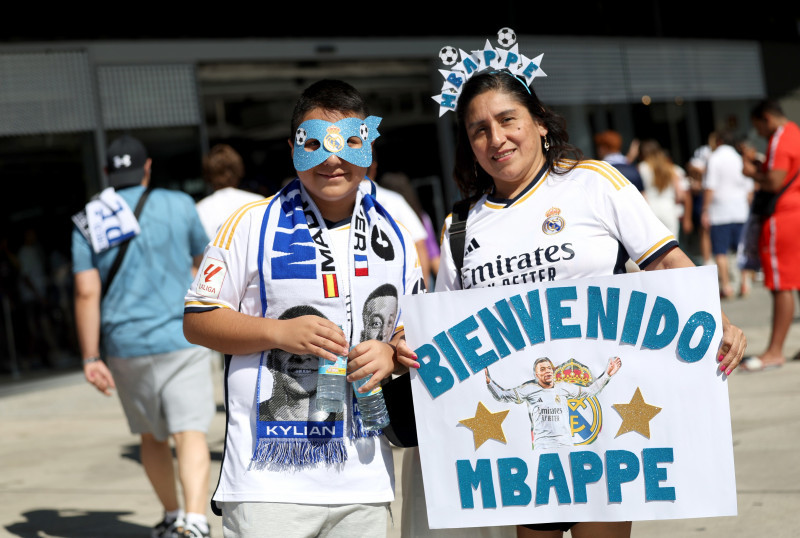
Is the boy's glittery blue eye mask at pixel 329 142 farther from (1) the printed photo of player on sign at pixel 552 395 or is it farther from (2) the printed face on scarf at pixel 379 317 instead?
(1) the printed photo of player on sign at pixel 552 395

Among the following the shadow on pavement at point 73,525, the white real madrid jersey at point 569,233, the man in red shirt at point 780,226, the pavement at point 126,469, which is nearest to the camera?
the white real madrid jersey at point 569,233

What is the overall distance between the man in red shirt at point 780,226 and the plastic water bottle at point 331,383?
554 centimetres

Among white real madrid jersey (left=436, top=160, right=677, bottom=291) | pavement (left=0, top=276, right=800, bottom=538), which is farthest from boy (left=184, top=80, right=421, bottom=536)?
pavement (left=0, top=276, right=800, bottom=538)

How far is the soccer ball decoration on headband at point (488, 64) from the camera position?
2.99 meters

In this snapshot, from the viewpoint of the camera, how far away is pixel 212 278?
8.95 ft

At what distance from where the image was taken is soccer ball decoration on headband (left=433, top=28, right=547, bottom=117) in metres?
2.99

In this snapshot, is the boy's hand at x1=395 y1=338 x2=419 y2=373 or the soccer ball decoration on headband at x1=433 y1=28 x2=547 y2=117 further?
the soccer ball decoration on headband at x1=433 y1=28 x2=547 y2=117

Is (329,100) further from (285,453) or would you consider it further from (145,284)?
(145,284)

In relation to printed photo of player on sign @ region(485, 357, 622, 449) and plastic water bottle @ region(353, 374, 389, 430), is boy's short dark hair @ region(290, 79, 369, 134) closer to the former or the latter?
plastic water bottle @ region(353, 374, 389, 430)

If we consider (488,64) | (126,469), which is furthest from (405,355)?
(126,469)

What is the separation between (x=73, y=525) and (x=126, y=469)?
1.23 metres

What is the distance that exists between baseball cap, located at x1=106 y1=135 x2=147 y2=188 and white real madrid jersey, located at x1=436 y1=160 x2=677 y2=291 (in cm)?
267

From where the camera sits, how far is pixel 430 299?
2760 mm

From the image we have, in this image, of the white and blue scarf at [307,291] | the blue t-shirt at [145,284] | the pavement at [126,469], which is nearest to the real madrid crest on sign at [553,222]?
the white and blue scarf at [307,291]
